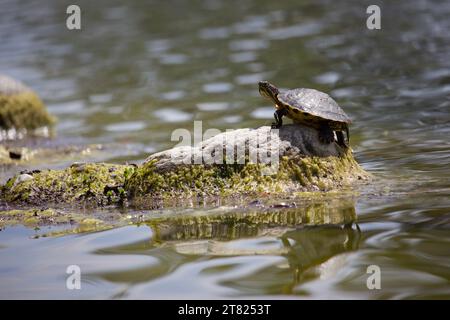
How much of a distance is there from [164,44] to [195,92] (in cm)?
437

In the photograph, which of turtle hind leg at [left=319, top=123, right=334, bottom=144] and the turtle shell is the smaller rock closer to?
the turtle shell

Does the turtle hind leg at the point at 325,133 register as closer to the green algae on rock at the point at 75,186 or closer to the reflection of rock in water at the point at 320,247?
the reflection of rock in water at the point at 320,247

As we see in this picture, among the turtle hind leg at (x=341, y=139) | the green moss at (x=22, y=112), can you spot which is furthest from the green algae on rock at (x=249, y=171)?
the green moss at (x=22, y=112)

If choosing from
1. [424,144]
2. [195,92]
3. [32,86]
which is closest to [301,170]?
[424,144]

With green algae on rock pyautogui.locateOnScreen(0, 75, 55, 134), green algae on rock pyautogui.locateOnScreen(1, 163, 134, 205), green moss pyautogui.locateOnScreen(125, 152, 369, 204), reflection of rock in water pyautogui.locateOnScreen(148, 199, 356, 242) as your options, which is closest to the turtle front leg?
green moss pyautogui.locateOnScreen(125, 152, 369, 204)

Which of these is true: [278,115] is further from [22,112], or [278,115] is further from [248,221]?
[22,112]

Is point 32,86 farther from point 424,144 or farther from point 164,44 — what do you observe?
point 424,144

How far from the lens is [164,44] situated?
1678cm

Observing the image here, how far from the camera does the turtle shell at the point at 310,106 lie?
620 cm

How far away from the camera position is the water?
4.62 meters

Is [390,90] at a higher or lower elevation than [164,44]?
lower

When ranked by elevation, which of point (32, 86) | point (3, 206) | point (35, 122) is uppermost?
point (32, 86)

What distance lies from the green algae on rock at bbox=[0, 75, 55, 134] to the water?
433 millimetres

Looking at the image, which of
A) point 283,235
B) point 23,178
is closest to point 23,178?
point 23,178
